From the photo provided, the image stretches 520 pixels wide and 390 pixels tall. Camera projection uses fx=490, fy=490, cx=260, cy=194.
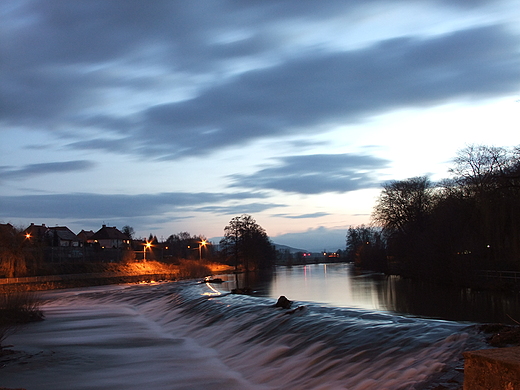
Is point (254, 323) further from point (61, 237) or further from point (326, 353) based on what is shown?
point (61, 237)

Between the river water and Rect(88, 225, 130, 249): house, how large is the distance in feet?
407

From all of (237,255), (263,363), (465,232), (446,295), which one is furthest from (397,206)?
(263,363)

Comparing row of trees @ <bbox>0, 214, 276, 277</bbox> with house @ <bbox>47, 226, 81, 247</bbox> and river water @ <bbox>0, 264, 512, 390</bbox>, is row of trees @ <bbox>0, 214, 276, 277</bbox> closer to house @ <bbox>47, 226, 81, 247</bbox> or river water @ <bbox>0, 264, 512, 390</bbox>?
house @ <bbox>47, 226, 81, 247</bbox>

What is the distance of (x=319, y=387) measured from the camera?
11.6 metres

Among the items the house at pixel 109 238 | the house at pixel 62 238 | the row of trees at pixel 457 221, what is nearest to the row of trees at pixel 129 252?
the house at pixel 109 238

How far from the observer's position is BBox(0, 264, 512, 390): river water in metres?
11.8

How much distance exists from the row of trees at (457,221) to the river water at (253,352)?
18.2 m

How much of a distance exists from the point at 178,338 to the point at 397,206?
46.9 meters

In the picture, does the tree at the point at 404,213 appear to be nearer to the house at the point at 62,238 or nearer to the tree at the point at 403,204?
the tree at the point at 403,204

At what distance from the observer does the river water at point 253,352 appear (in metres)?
11.8

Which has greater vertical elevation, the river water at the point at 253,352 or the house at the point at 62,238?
the house at the point at 62,238

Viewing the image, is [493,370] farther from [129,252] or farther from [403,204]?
[129,252]

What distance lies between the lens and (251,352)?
1627 cm

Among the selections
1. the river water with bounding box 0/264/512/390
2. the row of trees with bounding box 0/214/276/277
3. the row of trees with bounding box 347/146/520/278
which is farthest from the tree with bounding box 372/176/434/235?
the river water with bounding box 0/264/512/390
